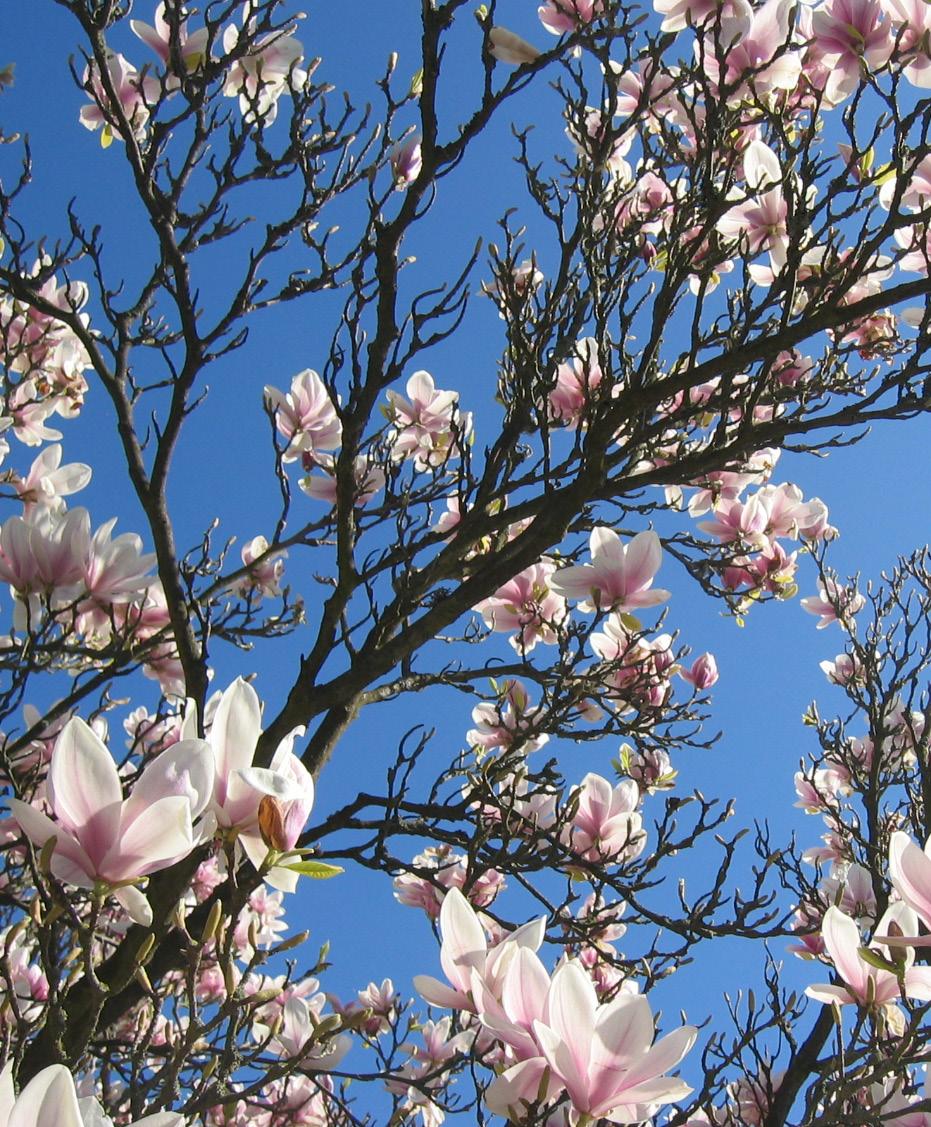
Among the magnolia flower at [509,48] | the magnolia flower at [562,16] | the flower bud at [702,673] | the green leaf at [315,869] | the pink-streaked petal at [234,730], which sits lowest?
the green leaf at [315,869]

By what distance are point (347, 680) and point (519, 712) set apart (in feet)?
2.59

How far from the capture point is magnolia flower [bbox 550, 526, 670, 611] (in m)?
2.86

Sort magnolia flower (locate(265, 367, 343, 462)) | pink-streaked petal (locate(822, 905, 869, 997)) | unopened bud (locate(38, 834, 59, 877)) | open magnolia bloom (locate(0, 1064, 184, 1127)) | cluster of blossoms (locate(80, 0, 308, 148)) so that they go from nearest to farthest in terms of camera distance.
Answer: open magnolia bloom (locate(0, 1064, 184, 1127)) < unopened bud (locate(38, 834, 59, 877)) < pink-streaked petal (locate(822, 905, 869, 997)) < cluster of blossoms (locate(80, 0, 308, 148)) < magnolia flower (locate(265, 367, 343, 462))

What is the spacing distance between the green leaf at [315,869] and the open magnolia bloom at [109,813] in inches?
6.7

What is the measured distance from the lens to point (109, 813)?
3.67 feet

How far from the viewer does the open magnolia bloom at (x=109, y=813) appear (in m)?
1.10

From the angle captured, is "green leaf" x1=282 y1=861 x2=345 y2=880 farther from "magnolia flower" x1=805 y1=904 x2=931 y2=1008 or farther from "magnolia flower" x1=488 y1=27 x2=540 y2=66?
"magnolia flower" x1=488 y1=27 x2=540 y2=66

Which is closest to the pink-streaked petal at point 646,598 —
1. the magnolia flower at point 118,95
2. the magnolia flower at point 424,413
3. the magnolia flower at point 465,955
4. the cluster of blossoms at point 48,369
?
the magnolia flower at point 424,413

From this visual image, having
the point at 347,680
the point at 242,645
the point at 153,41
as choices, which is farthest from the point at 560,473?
the point at 153,41

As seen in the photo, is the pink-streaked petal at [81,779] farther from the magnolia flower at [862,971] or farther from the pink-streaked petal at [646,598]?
the pink-streaked petal at [646,598]

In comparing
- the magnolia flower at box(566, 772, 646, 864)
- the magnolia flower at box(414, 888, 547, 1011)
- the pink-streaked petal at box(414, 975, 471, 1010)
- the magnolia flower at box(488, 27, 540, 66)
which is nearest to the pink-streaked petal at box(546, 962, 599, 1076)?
the magnolia flower at box(414, 888, 547, 1011)

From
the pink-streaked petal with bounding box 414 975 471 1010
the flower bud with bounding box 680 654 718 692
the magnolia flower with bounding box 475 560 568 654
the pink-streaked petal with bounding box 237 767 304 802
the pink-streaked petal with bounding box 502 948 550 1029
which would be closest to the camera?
the pink-streaked petal with bounding box 237 767 304 802

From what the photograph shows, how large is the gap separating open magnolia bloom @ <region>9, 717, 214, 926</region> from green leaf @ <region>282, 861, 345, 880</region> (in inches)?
6.7

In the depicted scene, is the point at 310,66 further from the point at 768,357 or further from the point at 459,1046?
the point at 459,1046
